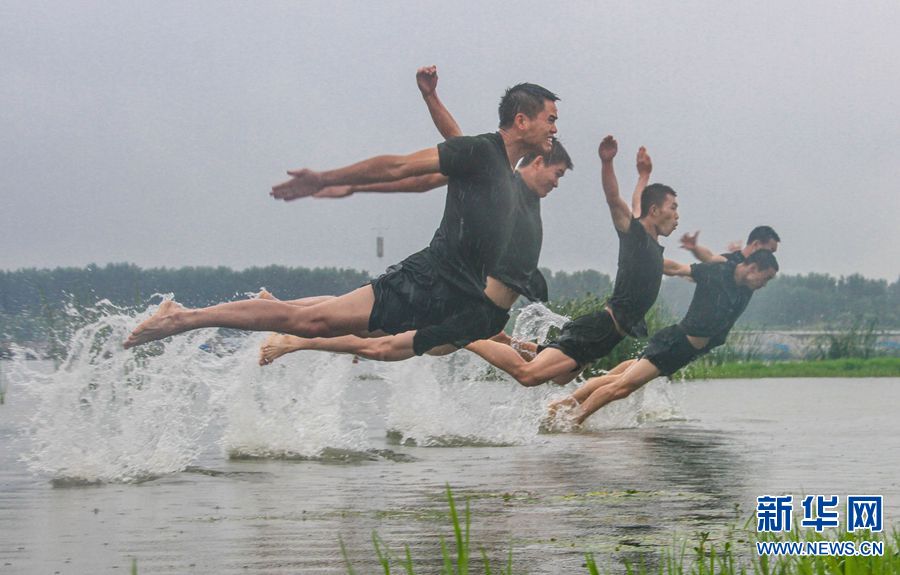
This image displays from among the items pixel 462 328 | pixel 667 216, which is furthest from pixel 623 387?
pixel 462 328

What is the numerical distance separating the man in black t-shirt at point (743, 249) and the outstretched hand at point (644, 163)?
7.87 ft

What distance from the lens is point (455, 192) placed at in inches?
386

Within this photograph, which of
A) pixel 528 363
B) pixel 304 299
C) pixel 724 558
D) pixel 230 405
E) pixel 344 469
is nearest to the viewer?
pixel 724 558

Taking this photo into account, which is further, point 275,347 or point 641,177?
point 641,177

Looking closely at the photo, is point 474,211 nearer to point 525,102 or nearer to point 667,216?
point 525,102

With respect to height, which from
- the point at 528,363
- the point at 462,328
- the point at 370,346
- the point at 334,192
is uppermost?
the point at 334,192

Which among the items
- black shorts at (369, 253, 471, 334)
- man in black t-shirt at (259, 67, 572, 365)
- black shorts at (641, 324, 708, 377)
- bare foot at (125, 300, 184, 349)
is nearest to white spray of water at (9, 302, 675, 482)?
man in black t-shirt at (259, 67, 572, 365)

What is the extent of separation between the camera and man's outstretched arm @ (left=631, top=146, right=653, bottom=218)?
509 inches

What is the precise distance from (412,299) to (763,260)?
672 centimetres

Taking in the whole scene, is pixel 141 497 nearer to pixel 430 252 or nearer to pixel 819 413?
pixel 430 252

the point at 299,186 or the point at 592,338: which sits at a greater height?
the point at 299,186

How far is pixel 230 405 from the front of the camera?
13602 mm

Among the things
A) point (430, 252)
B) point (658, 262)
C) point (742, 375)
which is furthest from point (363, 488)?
point (742, 375)

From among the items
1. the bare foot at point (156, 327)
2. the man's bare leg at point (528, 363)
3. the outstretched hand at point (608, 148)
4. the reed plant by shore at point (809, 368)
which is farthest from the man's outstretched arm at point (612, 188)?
the reed plant by shore at point (809, 368)
